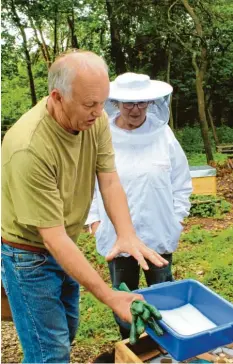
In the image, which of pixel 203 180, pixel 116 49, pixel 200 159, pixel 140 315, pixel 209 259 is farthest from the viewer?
pixel 116 49

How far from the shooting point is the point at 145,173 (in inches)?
99.3

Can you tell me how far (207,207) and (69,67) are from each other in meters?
5.39

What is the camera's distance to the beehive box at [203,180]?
6395mm

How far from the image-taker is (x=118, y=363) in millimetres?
1756

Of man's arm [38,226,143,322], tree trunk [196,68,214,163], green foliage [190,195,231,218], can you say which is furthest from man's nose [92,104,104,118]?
tree trunk [196,68,214,163]

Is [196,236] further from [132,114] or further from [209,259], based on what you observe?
[132,114]

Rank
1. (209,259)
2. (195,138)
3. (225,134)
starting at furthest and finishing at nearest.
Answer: (225,134) → (195,138) → (209,259)

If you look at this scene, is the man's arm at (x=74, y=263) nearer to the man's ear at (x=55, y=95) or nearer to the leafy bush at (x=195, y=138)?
the man's ear at (x=55, y=95)

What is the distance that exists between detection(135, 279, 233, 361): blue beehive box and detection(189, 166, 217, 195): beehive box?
4576 mm

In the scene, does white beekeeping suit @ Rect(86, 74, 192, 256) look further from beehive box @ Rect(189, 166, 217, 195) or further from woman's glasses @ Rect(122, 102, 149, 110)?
beehive box @ Rect(189, 166, 217, 195)

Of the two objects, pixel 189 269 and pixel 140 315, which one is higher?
pixel 140 315

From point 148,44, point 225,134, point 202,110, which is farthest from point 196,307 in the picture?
point 225,134

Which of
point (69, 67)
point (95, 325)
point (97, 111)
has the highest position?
point (69, 67)

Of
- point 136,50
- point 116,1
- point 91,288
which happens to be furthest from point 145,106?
point 136,50
